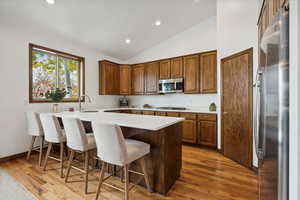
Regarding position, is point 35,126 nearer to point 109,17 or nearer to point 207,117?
point 109,17

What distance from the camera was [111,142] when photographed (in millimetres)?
1519

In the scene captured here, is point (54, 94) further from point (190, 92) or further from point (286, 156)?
point (286, 156)

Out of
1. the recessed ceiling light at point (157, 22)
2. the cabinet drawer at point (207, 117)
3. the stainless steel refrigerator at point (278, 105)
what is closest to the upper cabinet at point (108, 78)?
the recessed ceiling light at point (157, 22)

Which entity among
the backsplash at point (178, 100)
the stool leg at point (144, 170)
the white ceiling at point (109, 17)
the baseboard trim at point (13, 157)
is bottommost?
the baseboard trim at point (13, 157)

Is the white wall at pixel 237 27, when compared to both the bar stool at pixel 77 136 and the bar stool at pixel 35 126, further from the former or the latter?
the bar stool at pixel 35 126

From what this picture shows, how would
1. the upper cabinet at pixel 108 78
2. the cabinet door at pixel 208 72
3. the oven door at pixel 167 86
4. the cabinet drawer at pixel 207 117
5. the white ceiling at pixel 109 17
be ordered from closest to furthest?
the white ceiling at pixel 109 17 < the cabinet drawer at pixel 207 117 < the cabinet door at pixel 208 72 < the oven door at pixel 167 86 < the upper cabinet at pixel 108 78

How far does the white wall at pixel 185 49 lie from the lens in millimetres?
4113

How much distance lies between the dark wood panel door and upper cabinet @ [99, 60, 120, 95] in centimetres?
337

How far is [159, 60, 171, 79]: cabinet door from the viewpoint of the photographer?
14.7ft

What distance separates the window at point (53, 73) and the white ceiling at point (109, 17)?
0.54 meters

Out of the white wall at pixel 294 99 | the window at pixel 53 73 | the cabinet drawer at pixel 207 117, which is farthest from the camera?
the cabinet drawer at pixel 207 117

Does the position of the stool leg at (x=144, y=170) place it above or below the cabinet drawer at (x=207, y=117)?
below

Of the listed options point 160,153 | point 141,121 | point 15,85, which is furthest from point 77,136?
point 15,85

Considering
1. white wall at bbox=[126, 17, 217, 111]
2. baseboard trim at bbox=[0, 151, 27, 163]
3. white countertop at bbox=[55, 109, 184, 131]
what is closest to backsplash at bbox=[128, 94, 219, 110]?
white wall at bbox=[126, 17, 217, 111]
